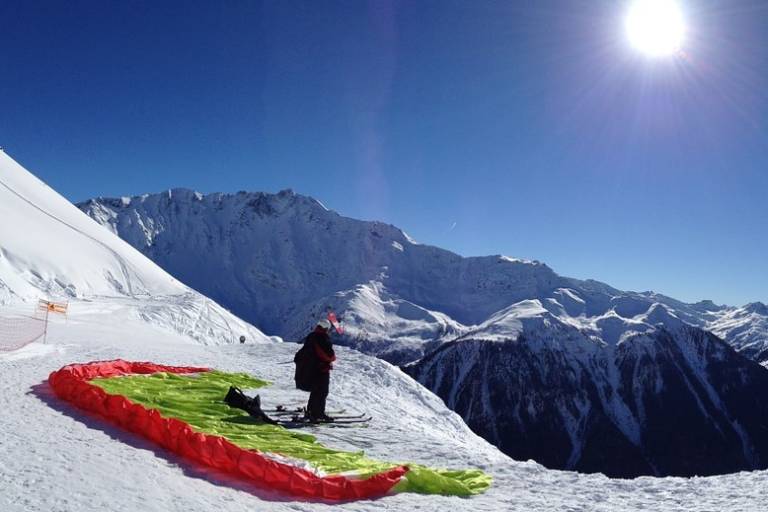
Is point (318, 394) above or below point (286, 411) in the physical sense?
above

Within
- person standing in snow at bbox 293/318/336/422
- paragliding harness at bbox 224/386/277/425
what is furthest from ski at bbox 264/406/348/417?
paragliding harness at bbox 224/386/277/425

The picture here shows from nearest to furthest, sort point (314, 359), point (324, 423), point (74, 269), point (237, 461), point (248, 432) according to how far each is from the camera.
Answer: point (237, 461), point (248, 432), point (324, 423), point (314, 359), point (74, 269)

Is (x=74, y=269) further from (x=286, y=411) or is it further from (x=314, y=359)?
(x=314, y=359)

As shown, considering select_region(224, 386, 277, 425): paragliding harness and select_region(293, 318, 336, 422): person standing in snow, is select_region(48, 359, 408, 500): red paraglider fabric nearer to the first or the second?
select_region(224, 386, 277, 425): paragliding harness

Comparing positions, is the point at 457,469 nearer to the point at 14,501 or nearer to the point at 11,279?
the point at 14,501

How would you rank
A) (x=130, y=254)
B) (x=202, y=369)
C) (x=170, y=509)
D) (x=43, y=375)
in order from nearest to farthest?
1. (x=170, y=509)
2. (x=43, y=375)
3. (x=202, y=369)
4. (x=130, y=254)

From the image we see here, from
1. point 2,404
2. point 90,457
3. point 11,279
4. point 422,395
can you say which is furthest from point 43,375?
point 11,279

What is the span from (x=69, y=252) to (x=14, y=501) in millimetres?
42012

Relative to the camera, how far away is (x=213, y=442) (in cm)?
824

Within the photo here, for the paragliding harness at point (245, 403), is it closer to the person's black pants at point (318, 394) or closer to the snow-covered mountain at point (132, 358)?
the person's black pants at point (318, 394)

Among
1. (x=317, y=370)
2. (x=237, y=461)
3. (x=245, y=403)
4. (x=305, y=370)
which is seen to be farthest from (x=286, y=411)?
(x=237, y=461)

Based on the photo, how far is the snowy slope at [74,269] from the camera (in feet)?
116

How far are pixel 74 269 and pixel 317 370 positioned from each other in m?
33.9

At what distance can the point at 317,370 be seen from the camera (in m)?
13.6
